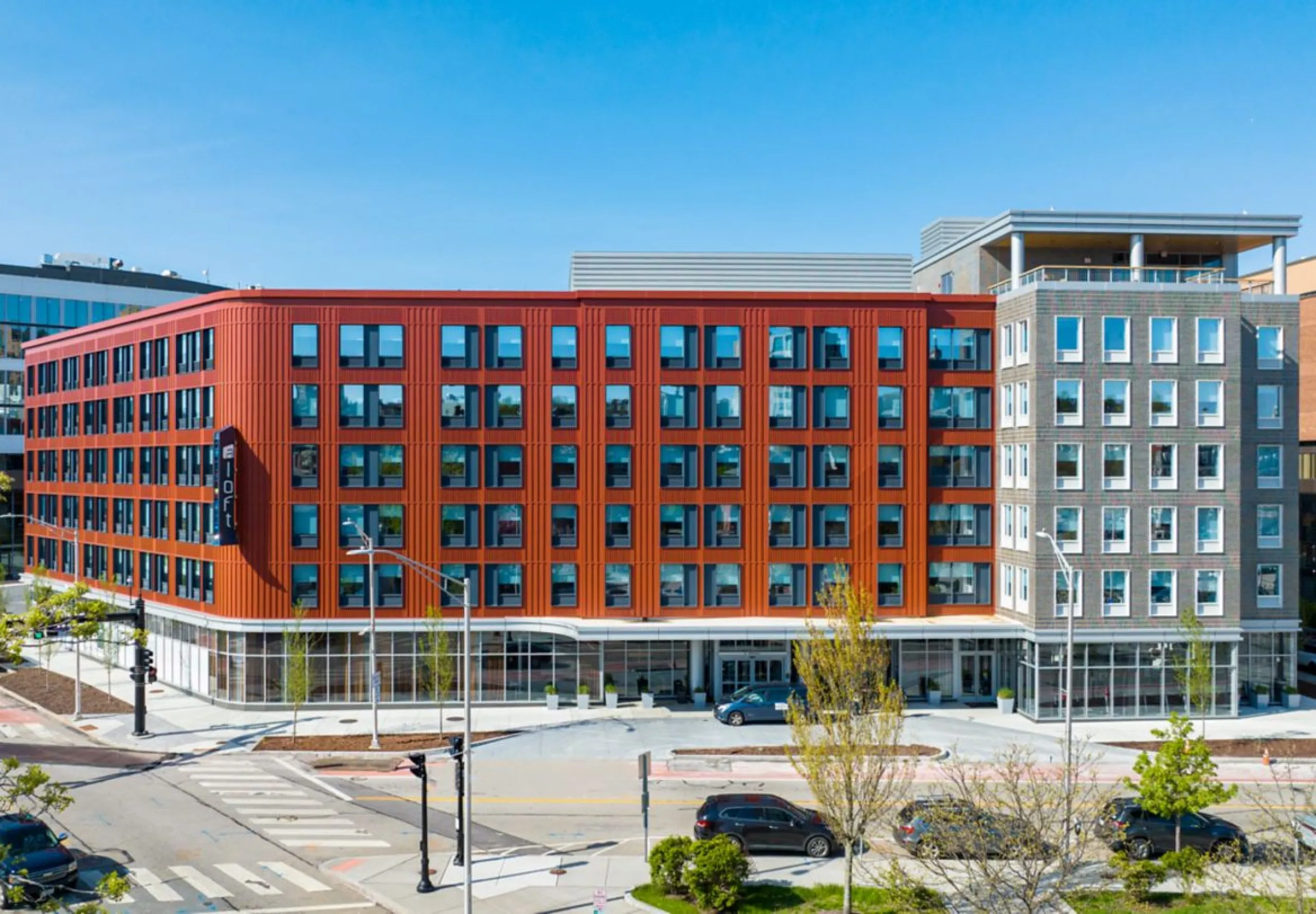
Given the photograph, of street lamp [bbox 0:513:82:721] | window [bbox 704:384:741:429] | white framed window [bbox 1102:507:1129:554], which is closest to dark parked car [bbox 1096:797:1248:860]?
white framed window [bbox 1102:507:1129:554]

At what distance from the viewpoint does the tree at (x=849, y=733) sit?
23.5m

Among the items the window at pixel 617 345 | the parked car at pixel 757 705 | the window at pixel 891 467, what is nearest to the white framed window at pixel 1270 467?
the window at pixel 891 467

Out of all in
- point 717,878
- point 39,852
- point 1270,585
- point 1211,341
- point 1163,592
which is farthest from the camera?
point 1270,585

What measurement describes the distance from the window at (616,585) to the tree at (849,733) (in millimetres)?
22631

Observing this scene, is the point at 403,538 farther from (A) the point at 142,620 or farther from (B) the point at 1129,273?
(B) the point at 1129,273

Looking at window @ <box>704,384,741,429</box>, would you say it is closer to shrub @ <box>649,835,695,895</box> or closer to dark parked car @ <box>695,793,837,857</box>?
dark parked car @ <box>695,793,837,857</box>

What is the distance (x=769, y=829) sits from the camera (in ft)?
93.1

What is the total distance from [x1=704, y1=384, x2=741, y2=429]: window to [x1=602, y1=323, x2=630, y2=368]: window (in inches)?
155

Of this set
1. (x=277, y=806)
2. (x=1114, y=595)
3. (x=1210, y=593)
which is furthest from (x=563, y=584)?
(x=1210, y=593)

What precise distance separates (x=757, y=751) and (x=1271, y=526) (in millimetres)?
25302

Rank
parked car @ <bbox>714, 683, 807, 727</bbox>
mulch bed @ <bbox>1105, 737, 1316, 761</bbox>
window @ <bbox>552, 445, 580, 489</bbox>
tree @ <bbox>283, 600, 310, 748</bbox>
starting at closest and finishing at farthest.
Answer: mulch bed @ <bbox>1105, 737, 1316, 761</bbox> → tree @ <bbox>283, 600, 310, 748</bbox> → parked car @ <bbox>714, 683, 807, 727</bbox> → window @ <bbox>552, 445, 580, 489</bbox>

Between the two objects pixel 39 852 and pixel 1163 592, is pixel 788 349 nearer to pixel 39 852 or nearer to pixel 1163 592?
pixel 1163 592

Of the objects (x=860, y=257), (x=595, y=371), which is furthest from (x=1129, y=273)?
(x=595, y=371)

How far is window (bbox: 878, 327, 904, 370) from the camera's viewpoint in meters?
48.2
